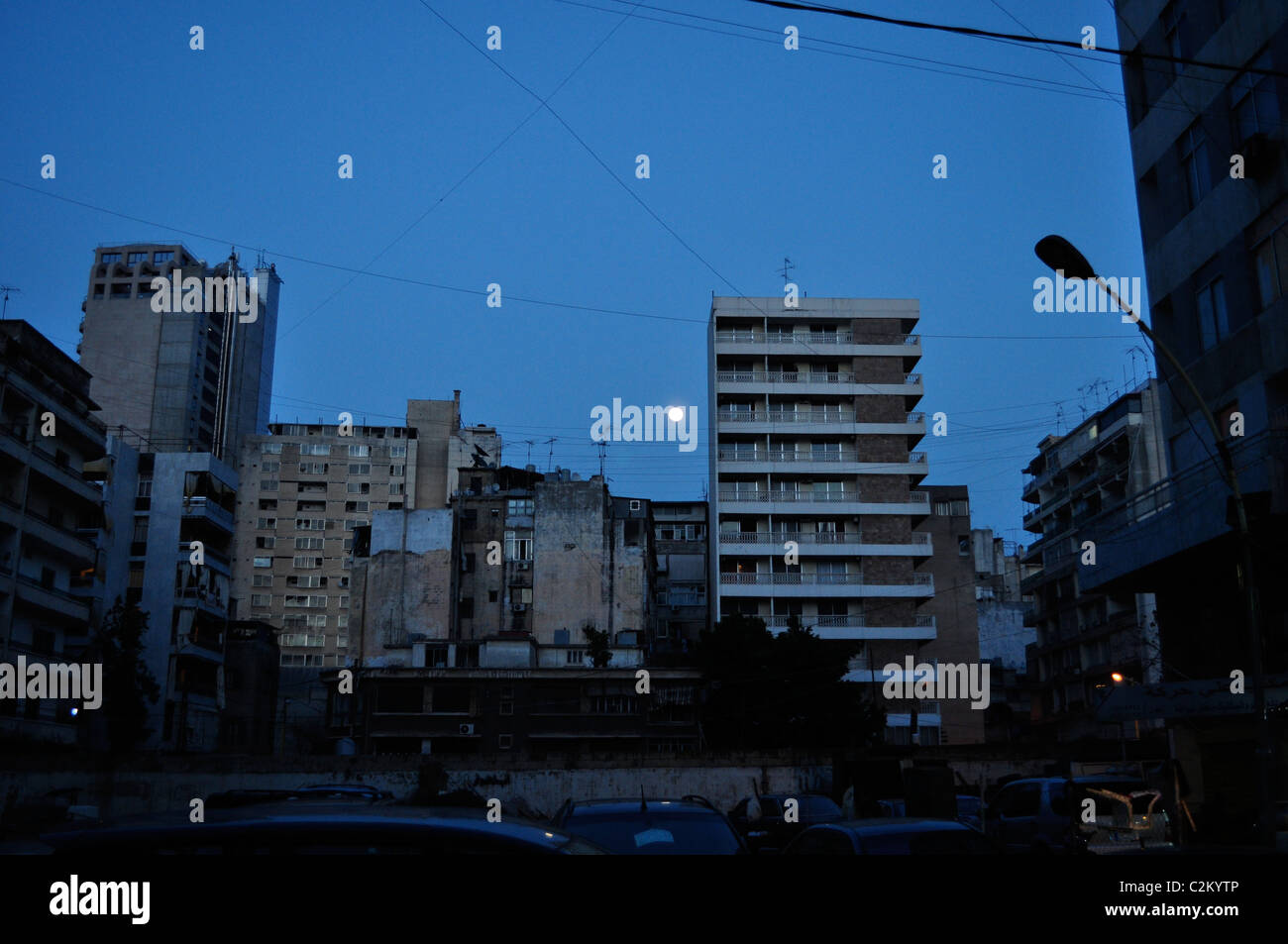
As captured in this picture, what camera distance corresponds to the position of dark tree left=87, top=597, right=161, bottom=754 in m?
50.7

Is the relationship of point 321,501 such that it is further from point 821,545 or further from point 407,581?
point 821,545

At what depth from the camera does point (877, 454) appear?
72062mm

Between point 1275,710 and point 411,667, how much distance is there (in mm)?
45993

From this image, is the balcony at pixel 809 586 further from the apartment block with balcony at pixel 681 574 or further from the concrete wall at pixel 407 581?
the concrete wall at pixel 407 581

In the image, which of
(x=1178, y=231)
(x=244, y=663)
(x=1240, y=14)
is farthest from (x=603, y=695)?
(x=1240, y=14)

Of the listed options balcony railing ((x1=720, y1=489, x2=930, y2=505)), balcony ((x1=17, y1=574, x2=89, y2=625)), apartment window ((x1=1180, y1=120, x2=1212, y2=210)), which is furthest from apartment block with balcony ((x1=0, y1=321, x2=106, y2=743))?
apartment window ((x1=1180, y1=120, x2=1212, y2=210))

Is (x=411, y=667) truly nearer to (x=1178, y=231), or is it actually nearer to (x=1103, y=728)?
(x=1103, y=728)

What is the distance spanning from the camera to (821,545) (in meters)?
69.7

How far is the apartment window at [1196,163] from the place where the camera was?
22188 mm

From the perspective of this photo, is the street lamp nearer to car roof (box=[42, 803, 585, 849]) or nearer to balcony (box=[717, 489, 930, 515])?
car roof (box=[42, 803, 585, 849])

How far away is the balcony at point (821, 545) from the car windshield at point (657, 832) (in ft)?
193

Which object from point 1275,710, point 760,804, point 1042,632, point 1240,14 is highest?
point 1240,14

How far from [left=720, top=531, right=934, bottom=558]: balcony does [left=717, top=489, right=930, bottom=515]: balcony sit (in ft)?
4.69

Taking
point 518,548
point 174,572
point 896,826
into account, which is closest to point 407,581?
point 518,548
